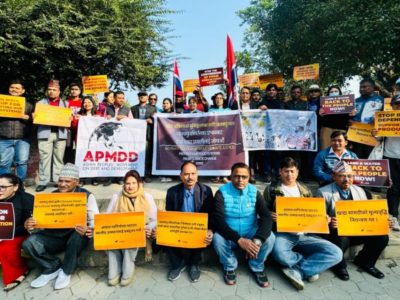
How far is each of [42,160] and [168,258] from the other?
9.94 ft

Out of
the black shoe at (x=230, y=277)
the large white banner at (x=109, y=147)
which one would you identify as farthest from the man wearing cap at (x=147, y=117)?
the black shoe at (x=230, y=277)

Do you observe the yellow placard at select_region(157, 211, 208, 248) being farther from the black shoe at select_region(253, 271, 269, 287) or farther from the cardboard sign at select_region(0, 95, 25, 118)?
the cardboard sign at select_region(0, 95, 25, 118)

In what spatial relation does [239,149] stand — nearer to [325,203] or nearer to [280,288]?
[325,203]

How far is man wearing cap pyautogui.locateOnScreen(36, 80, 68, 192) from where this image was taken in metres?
4.83

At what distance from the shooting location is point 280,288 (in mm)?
3051

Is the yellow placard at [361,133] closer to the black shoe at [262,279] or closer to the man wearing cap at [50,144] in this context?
the black shoe at [262,279]

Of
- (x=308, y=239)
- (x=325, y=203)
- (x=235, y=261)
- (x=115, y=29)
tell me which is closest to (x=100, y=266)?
(x=235, y=261)

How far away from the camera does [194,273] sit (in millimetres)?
3248

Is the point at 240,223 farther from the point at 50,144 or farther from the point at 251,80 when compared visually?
the point at 251,80

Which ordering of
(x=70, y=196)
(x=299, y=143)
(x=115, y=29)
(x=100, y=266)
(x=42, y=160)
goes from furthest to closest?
(x=115, y=29), (x=299, y=143), (x=42, y=160), (x=100, y=266), (x=70, y=196)

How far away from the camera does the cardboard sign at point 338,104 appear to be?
476cm

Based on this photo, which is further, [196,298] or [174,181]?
[174,181]

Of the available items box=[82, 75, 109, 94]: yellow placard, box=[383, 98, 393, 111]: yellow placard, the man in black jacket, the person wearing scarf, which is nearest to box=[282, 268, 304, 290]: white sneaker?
the man in black jacket

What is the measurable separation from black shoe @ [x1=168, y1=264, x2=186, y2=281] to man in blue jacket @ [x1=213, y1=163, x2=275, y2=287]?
532 mm
